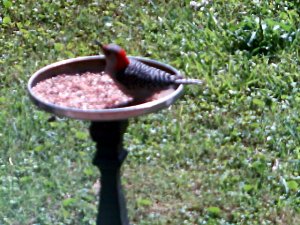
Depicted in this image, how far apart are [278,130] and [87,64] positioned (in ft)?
5.92

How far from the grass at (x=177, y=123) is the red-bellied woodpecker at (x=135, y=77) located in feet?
3.57

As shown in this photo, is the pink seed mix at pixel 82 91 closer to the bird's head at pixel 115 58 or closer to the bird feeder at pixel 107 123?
the bird feeder at pixel 107 123

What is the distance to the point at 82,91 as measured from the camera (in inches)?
159

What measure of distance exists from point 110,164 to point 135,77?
40 cm

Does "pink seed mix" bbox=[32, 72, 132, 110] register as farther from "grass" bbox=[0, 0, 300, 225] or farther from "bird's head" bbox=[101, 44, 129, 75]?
"grass" bbox=[0, 0, 300, 225]

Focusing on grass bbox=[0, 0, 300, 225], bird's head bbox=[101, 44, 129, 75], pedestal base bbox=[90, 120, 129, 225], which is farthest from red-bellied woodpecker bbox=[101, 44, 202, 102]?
grass bbox=[0, 0, 300, 225]

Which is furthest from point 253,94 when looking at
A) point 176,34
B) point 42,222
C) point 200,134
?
point 42,222

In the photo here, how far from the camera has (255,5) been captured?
7324 mm

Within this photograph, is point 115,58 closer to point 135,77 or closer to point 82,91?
point 135,77

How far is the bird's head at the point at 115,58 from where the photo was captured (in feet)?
12.8

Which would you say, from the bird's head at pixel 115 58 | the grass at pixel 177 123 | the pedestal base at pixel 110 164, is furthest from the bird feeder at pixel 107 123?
the grass at pixel 177 123

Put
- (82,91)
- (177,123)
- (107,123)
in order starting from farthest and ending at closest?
(177,123) < (82,91) < (107,123)

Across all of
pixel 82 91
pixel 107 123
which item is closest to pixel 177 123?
pixel 82 91

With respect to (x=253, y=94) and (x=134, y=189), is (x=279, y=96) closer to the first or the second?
(x=253, y=94)
